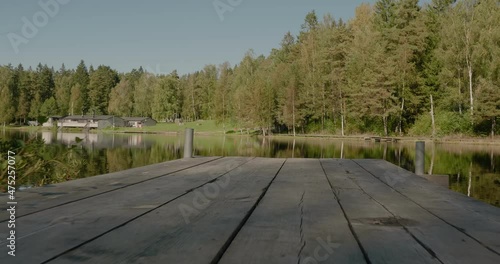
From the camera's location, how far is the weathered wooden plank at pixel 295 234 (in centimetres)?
161

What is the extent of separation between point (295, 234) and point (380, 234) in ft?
1.58

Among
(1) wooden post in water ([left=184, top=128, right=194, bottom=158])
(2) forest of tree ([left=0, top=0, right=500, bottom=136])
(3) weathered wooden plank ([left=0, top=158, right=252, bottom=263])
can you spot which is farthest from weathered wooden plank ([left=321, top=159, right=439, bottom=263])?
(2) forest of tree ([left=0, top=0, right=500, bottom=136])

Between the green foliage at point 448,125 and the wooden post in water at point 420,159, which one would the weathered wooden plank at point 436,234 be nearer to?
the wooden post in water at point 420,159

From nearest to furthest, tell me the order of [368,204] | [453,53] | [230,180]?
[368,204], [230,180], [453,53]

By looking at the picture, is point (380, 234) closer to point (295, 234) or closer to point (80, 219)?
point (295, 234)

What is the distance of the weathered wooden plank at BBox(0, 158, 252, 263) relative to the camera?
64.6 inches

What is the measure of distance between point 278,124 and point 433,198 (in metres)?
55.4

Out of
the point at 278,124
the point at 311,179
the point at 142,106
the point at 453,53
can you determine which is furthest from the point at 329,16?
the point at 311,179

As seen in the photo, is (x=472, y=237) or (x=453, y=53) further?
(x=453, y=53)

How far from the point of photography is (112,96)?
96.1 meters

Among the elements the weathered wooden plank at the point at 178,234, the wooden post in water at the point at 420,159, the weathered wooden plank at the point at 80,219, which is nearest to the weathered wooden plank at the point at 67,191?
the weathered wooden plank at the point at 80,219

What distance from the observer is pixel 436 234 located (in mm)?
2064

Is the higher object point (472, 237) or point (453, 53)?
point (453, 53)

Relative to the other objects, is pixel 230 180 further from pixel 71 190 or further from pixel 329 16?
pixel 329 16
